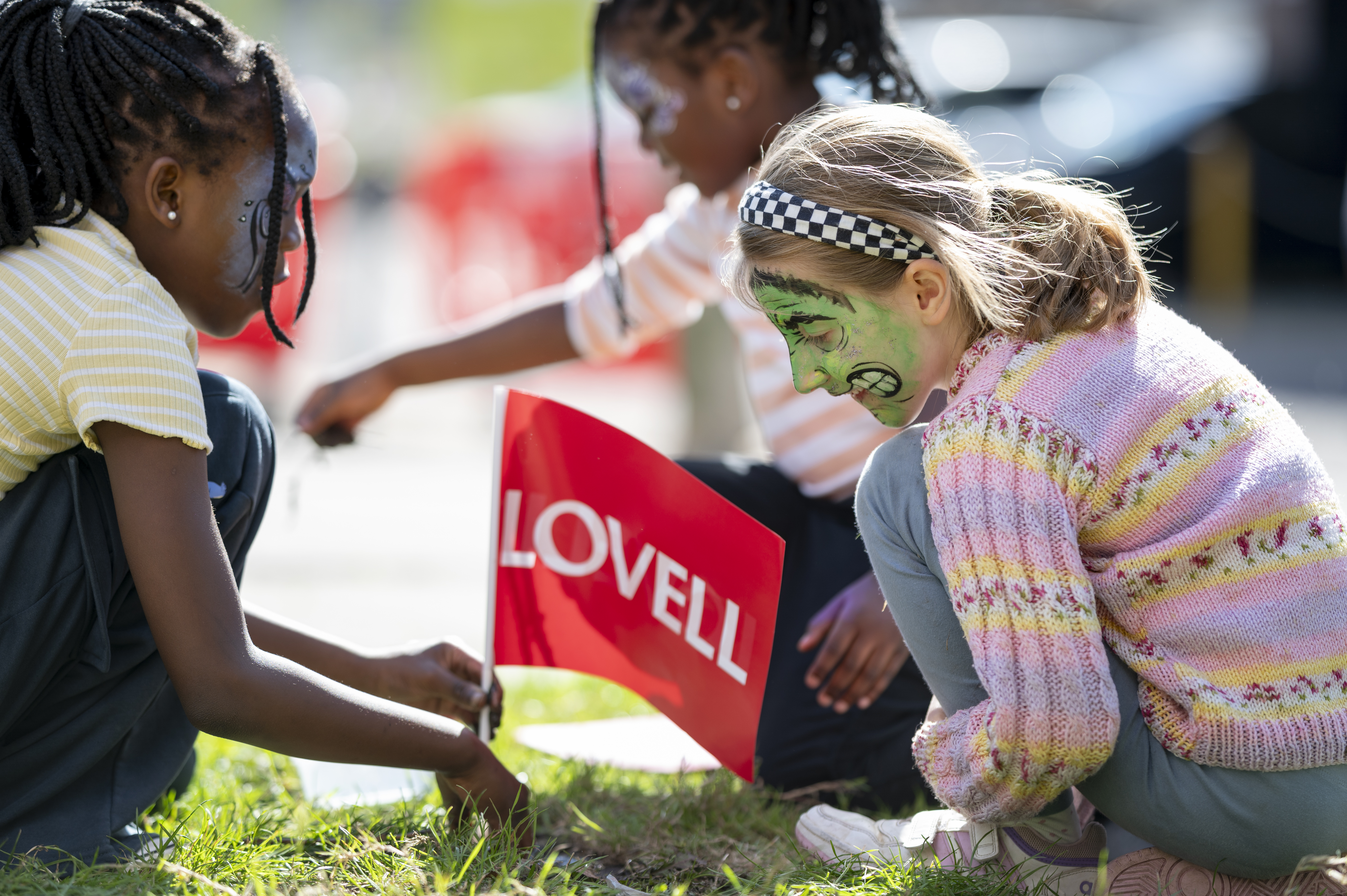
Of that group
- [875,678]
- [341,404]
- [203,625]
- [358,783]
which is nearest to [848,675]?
[875,678]

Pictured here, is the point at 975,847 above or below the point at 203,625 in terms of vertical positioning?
below

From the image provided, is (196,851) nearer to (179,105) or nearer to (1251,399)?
(179,105)

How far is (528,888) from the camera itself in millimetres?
1775

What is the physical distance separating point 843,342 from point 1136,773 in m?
0.68

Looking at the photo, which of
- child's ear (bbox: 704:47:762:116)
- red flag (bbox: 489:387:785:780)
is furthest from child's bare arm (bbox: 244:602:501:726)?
child's ear (bbox: 704:47:762:116)

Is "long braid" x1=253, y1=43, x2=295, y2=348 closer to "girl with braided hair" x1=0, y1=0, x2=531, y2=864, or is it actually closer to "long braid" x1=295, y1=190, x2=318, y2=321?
"girl with braided hair" x1=0, y1=0, x2=531, y2=864

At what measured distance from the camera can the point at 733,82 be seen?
8.95ft

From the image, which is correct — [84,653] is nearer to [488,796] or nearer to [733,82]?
[488,796]

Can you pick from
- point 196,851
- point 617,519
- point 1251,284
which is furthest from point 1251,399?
point 1251,284

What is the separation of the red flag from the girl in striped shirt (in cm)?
30

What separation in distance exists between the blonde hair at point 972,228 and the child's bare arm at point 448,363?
1.15m

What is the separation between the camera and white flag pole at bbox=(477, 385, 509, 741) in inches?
87.7

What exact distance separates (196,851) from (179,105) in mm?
Answer: 1040

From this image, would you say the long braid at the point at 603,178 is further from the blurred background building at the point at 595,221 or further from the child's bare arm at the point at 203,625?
the child's bare arm at the point at 203,625
